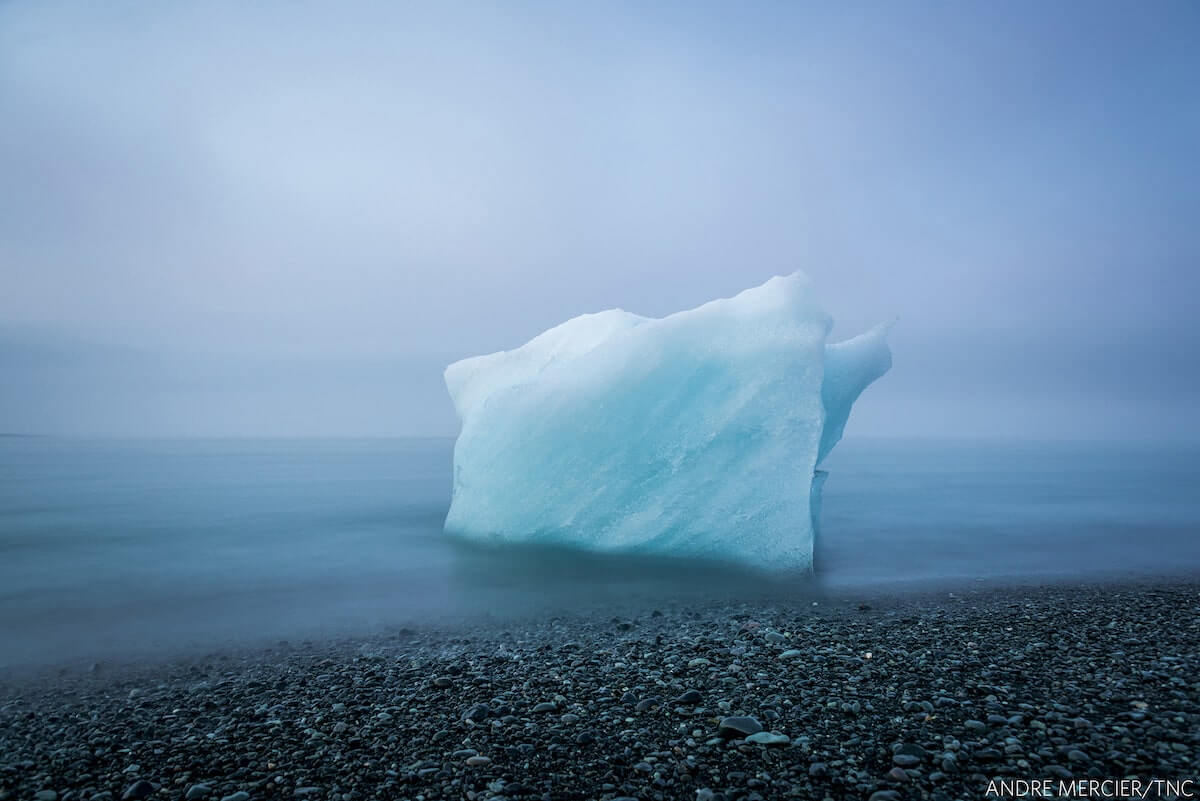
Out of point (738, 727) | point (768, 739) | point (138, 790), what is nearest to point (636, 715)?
point (738, 727)

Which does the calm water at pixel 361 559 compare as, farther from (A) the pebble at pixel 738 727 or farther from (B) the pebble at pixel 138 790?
(A) the pebble at pixel 738 727

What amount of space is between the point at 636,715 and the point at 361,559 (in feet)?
22.8

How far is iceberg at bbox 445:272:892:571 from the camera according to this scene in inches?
329

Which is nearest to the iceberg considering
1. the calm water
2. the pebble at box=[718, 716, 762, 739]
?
the calm water

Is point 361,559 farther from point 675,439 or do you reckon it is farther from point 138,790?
point 138,790

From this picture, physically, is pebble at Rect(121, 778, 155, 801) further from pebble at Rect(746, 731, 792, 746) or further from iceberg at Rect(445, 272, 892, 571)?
iceberg at Rect(445, 272, 892, 571)

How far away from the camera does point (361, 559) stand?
979 cm

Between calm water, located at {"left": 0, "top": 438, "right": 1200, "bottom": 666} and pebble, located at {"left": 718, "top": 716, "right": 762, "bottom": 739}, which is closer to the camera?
pebble, located at {"left": 718, "top": 716, "right": 762, "bottom": 739}

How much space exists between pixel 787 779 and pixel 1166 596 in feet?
21.3

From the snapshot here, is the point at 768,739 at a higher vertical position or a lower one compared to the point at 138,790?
higher

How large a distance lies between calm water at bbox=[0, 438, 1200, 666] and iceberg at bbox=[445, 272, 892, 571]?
505mm

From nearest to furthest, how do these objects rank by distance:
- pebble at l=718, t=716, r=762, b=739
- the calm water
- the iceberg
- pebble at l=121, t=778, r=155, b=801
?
pebble at l=121, t=778, r=155, b=801, pebble at l=718, t=716, r=762, b=739, the calm water, the iceberg

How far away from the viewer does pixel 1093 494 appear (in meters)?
19.2

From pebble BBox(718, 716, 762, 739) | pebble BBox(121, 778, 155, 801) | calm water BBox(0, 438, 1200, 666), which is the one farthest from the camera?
calm water BBox(0, 438, 1200, 666)
